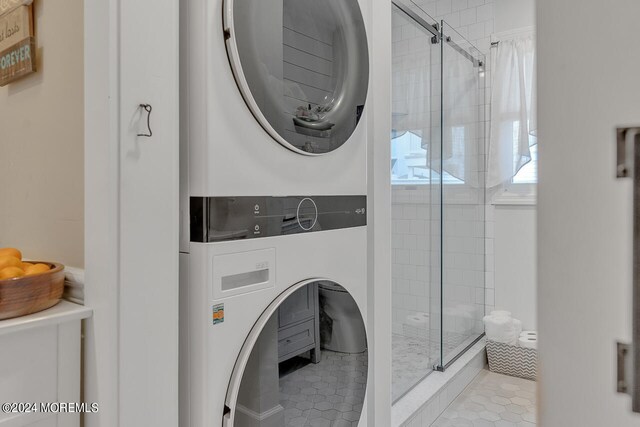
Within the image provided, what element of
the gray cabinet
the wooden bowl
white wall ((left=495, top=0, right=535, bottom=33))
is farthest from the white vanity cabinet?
white wall ((left=495, top=0, right=535, bottom=33))

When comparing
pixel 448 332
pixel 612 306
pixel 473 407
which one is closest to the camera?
pixel 612 306

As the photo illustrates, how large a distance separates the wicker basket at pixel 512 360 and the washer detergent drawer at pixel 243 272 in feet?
6.68

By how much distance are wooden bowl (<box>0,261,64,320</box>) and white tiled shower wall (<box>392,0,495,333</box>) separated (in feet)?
5.79

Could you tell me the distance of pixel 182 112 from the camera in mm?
888

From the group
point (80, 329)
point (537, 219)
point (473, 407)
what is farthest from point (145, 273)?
point (473, 407)

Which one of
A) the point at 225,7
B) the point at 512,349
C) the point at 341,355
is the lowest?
the point at 512,349

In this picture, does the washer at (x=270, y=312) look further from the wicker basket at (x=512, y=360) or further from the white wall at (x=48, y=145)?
the wicker basket at (x=512, y=360)

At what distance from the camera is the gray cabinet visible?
1.02 metres

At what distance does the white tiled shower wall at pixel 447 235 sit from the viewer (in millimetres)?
2338

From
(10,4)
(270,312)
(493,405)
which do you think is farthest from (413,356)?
(10,4)

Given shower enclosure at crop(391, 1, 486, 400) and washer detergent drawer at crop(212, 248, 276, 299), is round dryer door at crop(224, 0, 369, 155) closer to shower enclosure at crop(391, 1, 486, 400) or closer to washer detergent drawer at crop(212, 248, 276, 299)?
washer detergent drawer at crop(212, 248, 276, 299)

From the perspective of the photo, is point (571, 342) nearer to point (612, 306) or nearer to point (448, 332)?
point (612, 306)

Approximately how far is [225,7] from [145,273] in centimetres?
56

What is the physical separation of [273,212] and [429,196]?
63.8 inches
